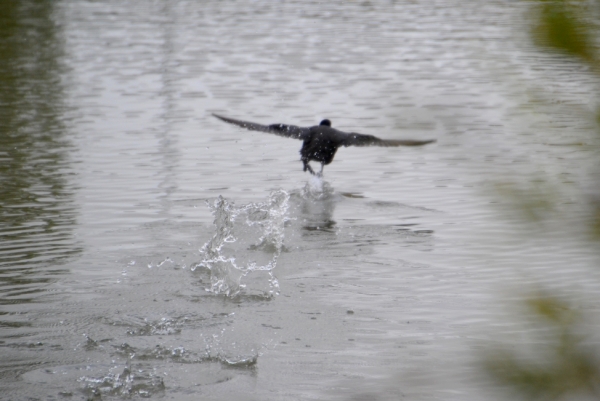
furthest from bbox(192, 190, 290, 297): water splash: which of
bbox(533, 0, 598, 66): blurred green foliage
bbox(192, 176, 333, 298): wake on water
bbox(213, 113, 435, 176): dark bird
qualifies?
bbox(533, 0, 598, 66): blurred green foliage

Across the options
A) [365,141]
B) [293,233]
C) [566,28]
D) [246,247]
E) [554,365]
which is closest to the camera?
[566,28]

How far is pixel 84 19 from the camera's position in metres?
28.6

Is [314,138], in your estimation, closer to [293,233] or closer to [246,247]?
[293,233]

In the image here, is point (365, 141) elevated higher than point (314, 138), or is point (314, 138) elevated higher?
point (365, 141)

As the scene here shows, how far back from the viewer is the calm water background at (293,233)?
179cm

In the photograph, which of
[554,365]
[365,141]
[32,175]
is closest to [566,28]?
[554,365]

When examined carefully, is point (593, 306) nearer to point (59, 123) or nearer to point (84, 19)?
point (59, 123)

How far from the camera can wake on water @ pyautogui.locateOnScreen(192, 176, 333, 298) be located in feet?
22.5

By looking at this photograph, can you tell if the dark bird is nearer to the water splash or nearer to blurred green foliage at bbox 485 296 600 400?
the water splash

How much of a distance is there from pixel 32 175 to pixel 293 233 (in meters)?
3.78

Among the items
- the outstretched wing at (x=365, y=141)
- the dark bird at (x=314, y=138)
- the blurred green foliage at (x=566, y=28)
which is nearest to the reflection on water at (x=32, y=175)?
the dark bird at (x=314, y=138)

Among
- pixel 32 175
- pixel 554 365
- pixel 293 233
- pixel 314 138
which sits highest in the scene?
pixel 554 365

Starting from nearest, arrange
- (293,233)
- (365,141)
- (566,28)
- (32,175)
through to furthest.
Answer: (566,28)
(293,233)
(365,141)
(32,175)

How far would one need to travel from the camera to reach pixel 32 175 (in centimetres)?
1077
